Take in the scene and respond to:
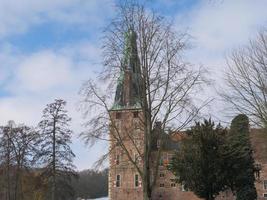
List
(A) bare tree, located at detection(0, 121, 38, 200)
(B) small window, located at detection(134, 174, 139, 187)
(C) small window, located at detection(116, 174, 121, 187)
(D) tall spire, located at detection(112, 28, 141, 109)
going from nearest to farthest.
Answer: (D) tall spire, located at detection(112, 28, 141, 109), (A) bare tree, located at detection(0, 121, 38, 200), (B) small window, located at detection(134, 174, 139, 187), (C) small window, located at detection(116, 174, 121, 187)

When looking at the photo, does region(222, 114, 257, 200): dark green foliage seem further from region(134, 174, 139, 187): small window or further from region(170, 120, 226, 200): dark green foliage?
region(134, 174, 139, 187): small window

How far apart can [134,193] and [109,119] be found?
4730 cm

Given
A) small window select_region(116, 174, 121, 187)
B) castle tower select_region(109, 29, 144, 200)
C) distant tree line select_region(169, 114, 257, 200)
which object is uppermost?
castle tower select_region(109, 29, 144, 200)

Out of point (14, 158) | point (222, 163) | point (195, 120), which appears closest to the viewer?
point (195, 120)

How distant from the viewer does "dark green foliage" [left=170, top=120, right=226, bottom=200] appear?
28.4m

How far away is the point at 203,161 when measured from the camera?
93.0 ft

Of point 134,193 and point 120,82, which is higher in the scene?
point 120,82

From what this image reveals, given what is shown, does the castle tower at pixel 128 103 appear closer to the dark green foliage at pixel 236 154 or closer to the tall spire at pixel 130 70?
the tall spire at pixel 130 70

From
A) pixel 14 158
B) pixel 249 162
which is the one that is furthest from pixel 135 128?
pixel 14 158

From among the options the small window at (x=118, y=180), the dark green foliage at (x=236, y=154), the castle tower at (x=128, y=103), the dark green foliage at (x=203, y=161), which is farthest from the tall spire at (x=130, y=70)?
the small window at (x=118, y=180)

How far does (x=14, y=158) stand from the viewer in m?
45.8

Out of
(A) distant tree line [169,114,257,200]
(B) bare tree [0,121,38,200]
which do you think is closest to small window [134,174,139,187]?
(B) bare tree [0,121,38,200]

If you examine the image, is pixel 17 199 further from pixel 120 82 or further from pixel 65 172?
pixel 120 82

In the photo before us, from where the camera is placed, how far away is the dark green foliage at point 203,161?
28.4 meters
